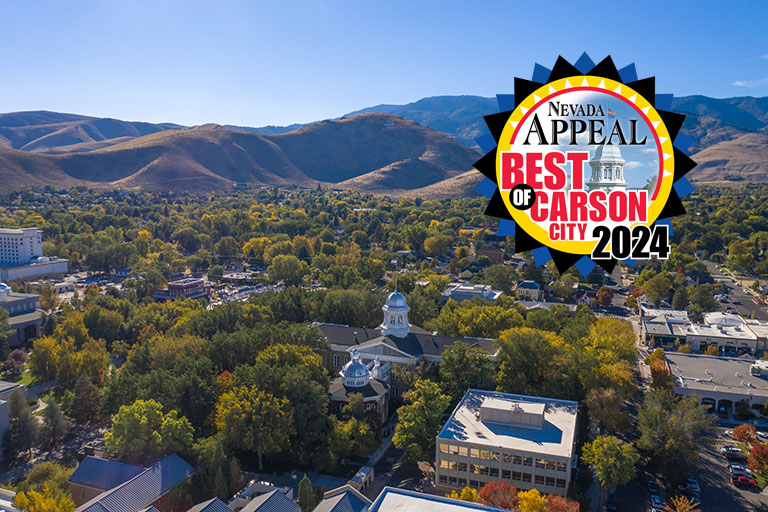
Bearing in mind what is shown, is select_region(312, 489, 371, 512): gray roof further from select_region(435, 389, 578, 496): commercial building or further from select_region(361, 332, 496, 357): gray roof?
select_region(361, 332, 496, 357): gray roof

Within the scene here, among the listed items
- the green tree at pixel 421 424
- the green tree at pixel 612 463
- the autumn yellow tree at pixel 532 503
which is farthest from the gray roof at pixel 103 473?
the green tree at pixel 612 463

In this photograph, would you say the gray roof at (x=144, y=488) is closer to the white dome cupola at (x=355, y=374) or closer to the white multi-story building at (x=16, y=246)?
the white dome cupola at (x=355, y=374)

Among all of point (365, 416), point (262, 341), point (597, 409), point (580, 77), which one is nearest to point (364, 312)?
point (262, 341)

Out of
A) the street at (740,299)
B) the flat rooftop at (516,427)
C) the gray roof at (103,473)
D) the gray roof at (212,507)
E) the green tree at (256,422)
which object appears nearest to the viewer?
the gray roof at (212,507)

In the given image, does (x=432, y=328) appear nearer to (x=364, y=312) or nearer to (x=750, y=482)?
(x=364, y=312)

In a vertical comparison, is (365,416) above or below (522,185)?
below

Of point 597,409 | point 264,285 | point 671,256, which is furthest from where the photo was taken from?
point 671,256

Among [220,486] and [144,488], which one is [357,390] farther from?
[144,488]
